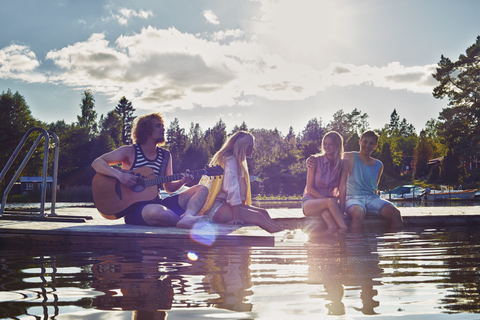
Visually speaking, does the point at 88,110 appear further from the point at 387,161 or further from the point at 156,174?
the point at 156,174

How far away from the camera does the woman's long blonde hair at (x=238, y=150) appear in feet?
17.8

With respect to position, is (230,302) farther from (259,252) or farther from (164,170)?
(164,170)

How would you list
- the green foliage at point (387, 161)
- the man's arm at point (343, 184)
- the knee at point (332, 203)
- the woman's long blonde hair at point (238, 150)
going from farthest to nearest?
the green foliage at point (387, 161) → the man's arm at point (343, 184) → the knee at point (332, 203) → the woman's long blonde hair at point (238, 150)

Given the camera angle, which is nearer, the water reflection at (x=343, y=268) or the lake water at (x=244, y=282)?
the lake water at (x=244, y=282)

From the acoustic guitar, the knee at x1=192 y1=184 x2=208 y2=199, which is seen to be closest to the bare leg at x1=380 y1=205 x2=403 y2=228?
the knee at x1=192 y1=184 x2=208 y2=199

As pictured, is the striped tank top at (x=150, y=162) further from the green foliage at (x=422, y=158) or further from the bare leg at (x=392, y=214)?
the green foliage at (x=422, y=158)

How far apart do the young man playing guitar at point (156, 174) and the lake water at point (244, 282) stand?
0.67m

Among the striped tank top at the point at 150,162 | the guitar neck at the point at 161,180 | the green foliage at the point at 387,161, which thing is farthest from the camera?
the green foliage at the point at 387,161

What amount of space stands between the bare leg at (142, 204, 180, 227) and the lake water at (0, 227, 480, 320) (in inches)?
24.6

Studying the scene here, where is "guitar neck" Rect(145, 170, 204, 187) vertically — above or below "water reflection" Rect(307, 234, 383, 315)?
above

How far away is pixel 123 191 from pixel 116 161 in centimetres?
43

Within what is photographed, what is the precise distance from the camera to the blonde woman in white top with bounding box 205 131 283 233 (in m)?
5.36

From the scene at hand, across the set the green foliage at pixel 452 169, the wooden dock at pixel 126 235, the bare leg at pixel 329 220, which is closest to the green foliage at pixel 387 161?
the green foliage at pixel 452 169

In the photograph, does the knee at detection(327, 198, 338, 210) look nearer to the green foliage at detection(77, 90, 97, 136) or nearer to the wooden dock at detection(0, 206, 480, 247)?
the wooden dock at detection(0, 206, 480, 247)
